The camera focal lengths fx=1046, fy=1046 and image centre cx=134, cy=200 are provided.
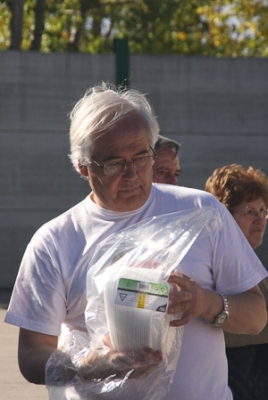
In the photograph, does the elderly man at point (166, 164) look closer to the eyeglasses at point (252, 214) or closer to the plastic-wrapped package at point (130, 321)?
the eyeglasses at point (252, 214)

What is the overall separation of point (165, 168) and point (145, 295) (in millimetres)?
2189

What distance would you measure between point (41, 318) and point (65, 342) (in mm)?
89

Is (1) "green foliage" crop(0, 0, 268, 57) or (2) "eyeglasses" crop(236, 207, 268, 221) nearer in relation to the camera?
(2) "eyeglasses" crop(236, 207, 268, 221)

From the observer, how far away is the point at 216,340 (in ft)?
9.05

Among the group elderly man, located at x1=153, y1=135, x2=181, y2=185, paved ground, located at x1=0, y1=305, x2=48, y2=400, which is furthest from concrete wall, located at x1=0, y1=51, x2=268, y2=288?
elderly man, located at x1=153, y1=135, x2=181, y2=185

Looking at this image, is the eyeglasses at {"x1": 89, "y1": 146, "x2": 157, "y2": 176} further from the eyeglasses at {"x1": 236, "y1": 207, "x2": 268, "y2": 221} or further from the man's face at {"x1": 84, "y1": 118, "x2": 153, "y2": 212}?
the eyeglasses at {"x1": 236, "y1": 207, "x2": 268, "y2": 221}

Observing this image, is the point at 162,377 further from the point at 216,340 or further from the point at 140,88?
the point at 140,88

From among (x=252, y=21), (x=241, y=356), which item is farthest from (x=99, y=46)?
(x=241, y=356)

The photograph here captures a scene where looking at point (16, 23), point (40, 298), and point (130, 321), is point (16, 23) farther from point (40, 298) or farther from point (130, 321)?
point (130, 321)

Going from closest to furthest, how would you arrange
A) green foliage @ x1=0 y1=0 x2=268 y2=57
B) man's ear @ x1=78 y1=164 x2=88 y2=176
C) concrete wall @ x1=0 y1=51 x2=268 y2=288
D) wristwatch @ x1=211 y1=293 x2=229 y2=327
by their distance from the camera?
wristwatch @ x1=211 y1=293 x2=229 y2=327
man's ear @ x1=78 y1=164 x2=88 y2=176
concrete wall @ x1=0 y1=51 x2=268 y2=288
green foliage @ x1=0 y1=0 x2=268 y2=57

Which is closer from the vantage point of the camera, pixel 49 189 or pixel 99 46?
pixel 49 189

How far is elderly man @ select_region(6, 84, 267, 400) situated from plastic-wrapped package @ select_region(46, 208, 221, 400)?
0.23 ft

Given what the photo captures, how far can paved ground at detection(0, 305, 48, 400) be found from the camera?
580cm

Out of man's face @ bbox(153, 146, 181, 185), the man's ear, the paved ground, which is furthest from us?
the paved ground
